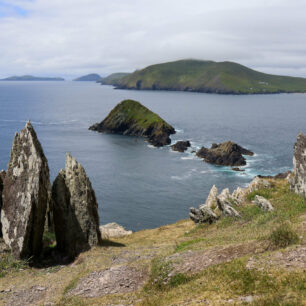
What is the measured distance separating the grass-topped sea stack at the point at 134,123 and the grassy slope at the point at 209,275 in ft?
376

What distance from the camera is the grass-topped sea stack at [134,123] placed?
148738 millimetres

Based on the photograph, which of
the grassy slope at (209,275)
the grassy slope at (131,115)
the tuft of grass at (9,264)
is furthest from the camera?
the grassy slope at (131,115)

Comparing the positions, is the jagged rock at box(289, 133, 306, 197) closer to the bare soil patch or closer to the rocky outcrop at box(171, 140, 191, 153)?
the bare soil patch

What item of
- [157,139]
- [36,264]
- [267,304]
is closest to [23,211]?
[36,264]

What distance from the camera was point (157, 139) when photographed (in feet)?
449

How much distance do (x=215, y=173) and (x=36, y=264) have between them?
73.1 metres

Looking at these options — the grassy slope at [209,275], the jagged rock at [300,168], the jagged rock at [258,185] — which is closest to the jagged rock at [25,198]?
the grassy slope at [209,275]

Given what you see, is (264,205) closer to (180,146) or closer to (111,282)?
(111,282)

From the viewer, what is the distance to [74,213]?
94.9 ft

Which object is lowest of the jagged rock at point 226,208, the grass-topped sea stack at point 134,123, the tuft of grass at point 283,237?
the jagged rock at point 226,208

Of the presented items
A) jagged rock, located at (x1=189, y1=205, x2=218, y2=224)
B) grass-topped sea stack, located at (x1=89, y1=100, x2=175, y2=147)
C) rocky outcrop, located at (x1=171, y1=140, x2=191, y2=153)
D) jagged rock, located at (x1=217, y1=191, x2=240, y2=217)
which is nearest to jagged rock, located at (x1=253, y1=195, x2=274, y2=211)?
jagged rock, located at (x1=217, y1=191, x2=240, y2=217)

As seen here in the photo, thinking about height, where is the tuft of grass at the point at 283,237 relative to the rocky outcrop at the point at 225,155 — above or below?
above

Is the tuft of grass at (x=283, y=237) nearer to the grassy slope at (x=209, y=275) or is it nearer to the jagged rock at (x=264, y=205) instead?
the grassy slope at (x=209, y=275)

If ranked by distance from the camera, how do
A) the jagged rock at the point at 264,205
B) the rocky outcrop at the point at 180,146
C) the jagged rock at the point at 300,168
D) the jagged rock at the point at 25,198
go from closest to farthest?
the jagged rock at the point at 25,198, the jagged rock at the point at 264,205, the jagged rock at the point at 300,168, the rocky outcrop at the point at 180,146
